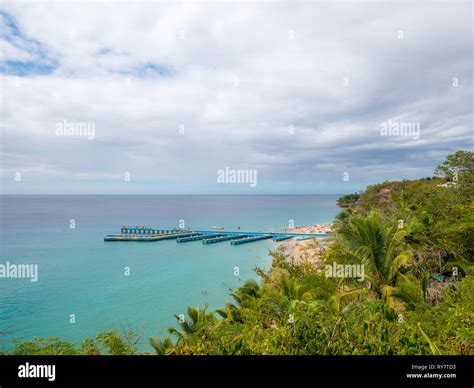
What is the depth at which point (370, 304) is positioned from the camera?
4.66m

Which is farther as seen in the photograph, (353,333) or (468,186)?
(468,186)

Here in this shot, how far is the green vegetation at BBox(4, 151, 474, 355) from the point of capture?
11.6ft

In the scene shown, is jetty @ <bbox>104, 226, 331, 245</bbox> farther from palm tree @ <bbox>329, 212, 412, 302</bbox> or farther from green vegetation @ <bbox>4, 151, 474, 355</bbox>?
palm tree @ <bbox>329, 212, 412, 302</bbox>

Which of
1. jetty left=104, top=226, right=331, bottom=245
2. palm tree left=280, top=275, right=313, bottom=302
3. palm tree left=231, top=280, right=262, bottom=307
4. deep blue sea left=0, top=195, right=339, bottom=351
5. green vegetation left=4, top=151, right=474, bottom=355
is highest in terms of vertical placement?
green vegetation left=4, top=151, right=474, bottom=355

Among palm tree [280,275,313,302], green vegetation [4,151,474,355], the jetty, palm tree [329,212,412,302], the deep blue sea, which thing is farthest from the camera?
the jetty

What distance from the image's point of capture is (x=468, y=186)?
11906mm

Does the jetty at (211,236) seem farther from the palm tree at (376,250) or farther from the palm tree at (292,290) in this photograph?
the palm tree at (376,250)

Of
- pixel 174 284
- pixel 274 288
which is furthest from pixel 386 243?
pixel 174 284

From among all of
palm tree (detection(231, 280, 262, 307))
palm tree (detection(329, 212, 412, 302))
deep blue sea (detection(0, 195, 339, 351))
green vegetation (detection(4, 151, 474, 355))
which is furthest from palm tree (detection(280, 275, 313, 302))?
deep blue sea (detection(0, 195, 339, 351))

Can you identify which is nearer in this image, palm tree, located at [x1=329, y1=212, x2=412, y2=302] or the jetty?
palm tree, located at [x1=329, y1=212, x2=412, y2=302]

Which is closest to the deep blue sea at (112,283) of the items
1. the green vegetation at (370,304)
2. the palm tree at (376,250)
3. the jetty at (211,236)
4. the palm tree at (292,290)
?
the jetty at (211,236)
